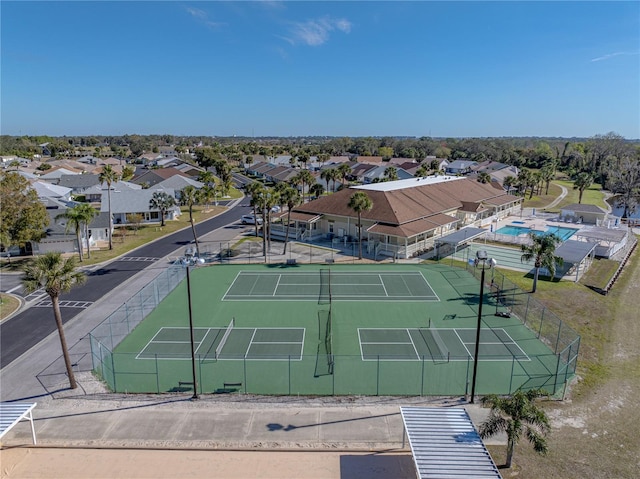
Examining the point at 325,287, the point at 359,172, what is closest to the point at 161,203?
the point at 325,287

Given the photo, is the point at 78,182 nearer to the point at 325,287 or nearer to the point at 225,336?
the point at 325,287

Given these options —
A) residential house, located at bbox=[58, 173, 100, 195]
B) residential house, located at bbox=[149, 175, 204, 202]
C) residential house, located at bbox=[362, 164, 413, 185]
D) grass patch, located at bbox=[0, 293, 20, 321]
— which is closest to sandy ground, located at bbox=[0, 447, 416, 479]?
grass patch, located at bbox=[0, 293, 20, 321]

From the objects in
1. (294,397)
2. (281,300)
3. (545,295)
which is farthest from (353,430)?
(545,295)

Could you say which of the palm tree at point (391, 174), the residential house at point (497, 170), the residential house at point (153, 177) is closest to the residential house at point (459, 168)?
the residential house at point (497, 170)

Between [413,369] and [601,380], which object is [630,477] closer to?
[601,380]

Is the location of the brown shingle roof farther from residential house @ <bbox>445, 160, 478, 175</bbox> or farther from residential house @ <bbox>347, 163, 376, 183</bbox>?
residential house @ <bbox>445, 160, 478, 175</bbox>

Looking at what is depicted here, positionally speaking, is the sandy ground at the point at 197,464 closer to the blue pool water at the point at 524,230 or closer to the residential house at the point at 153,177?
the blue pool water at the point at 524,230
